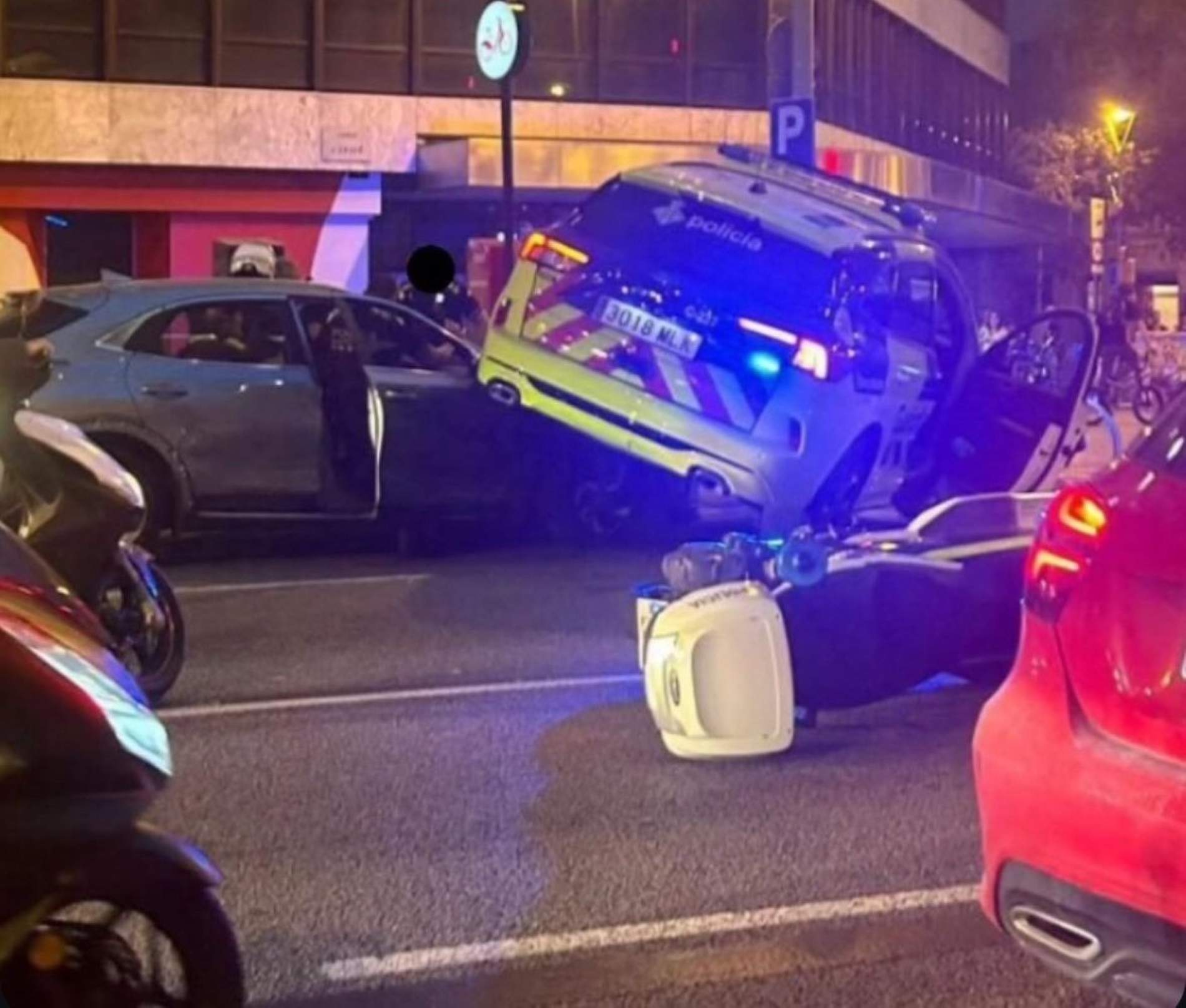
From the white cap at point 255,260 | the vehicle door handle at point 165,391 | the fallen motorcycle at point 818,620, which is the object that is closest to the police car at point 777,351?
the vehicle door handle at point 165,391

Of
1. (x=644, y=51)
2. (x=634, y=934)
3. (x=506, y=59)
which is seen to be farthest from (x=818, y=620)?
(x=644, y=51)

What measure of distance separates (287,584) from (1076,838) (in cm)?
730

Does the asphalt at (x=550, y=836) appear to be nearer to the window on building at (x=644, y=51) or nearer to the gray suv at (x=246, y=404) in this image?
the gray suv at (x=246, y=404)

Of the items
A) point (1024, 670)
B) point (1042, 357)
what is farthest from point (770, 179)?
point (1024, 670)

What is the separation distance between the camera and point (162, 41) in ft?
84.7

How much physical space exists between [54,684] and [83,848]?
0.31m

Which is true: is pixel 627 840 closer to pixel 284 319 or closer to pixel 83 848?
pixel 83 848

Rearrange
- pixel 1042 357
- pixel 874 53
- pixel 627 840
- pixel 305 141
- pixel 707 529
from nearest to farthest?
pixel 627 840 < pixel 1042 357 < pixel 707 529 < pixel 305 141 < pixel 874 53

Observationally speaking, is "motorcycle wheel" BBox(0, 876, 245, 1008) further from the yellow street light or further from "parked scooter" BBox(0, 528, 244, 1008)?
the yellow street light

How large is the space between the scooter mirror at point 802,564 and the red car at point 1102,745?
254cm

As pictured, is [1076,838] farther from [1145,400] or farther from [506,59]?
[1145,400]

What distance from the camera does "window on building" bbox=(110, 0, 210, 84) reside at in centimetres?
2558

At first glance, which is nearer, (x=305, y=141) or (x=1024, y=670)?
(x=1024, y=670)

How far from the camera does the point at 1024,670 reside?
160 inches
